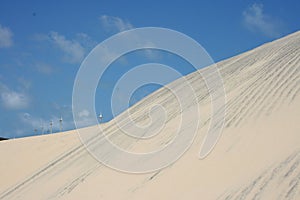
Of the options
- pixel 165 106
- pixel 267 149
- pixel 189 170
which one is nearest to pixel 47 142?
pixel 165 106

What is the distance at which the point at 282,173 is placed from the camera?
7.11 m

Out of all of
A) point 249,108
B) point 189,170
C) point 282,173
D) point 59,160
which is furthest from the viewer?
point 59,160

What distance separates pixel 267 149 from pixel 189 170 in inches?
60.4

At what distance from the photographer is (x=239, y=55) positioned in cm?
1898

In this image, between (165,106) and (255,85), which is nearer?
(255,85)

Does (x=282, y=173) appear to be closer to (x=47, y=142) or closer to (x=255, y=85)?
(x=255, y=85)

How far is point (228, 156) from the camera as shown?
851 centimetres

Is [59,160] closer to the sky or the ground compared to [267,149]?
closer to the sky

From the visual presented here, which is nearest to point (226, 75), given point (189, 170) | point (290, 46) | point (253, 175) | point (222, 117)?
point (290, 46)

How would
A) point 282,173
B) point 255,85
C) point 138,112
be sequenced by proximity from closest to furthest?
1. point 282,173
2. point 255,85
3. point 138,112

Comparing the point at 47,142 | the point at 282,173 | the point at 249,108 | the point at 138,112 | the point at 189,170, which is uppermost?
the point at 47,142

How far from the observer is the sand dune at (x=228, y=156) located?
743 cm

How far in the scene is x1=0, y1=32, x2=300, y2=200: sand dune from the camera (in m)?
7.43

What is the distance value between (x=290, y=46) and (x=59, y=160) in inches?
328
